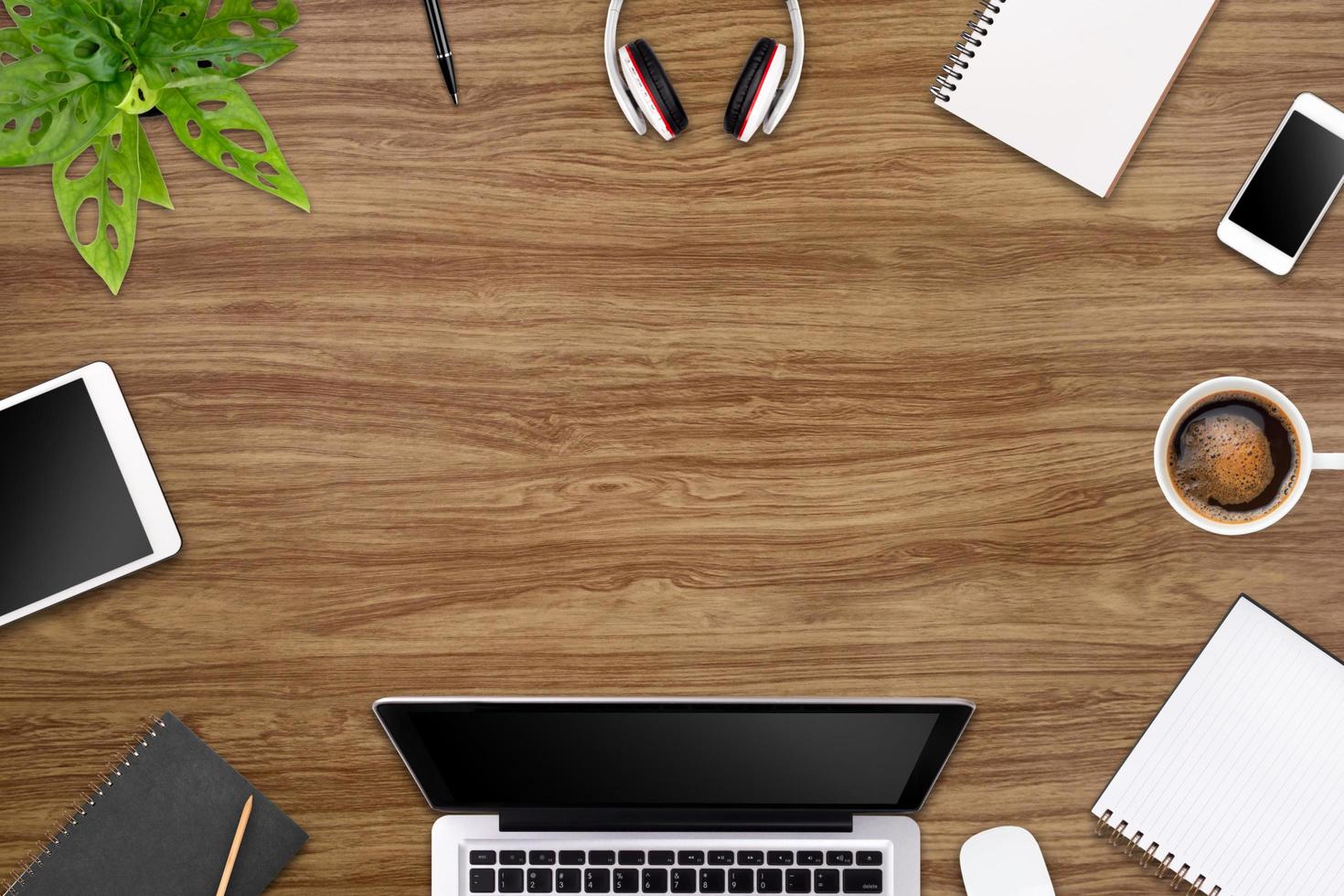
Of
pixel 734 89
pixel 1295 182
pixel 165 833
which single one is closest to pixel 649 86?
pixel 734 89

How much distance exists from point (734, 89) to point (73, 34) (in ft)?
1.97

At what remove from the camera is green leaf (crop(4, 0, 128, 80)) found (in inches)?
33.8

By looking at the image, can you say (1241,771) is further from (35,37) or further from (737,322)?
(35,37)

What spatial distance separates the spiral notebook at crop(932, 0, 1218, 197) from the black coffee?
0.24 meters

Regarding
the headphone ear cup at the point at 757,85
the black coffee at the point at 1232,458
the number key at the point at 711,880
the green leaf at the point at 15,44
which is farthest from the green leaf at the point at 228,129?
the black coffee at the point at 1232,458

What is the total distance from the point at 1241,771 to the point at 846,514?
436mm

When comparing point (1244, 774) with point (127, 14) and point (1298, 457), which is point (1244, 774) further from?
point (127, 14)

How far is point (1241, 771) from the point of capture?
91cm

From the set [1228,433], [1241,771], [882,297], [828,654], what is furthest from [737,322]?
[1241,771]

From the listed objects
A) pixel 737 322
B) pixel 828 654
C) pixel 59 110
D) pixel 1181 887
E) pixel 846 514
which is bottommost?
pixel 1181 887

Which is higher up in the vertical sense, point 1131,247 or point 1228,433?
point 1131,247

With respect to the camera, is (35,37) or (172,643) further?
(172,643)

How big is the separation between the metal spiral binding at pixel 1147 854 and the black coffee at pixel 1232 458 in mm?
310

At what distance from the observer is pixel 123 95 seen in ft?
2.95
